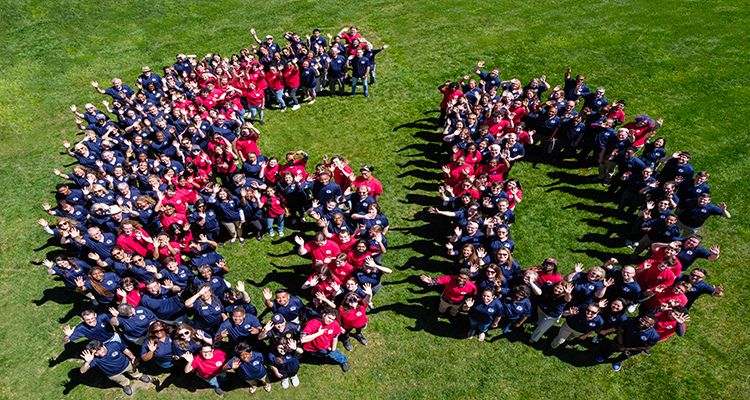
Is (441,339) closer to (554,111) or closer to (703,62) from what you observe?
(554,111)

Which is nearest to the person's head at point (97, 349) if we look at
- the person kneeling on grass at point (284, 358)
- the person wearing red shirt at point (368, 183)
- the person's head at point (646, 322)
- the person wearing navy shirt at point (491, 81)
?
the person kneeling on grass at point (284, 358)

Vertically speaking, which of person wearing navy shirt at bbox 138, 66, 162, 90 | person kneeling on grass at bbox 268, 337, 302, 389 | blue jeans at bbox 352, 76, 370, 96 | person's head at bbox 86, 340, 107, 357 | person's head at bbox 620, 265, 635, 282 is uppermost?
person wearing navy shirt at bbox 138, 66, 162, 90

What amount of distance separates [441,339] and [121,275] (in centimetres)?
752

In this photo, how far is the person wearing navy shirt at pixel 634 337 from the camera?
8.91m

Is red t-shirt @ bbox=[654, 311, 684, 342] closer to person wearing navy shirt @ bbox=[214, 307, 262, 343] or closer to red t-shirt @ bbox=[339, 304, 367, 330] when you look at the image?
red t-shirt @ bbox=[339, 304, 367, 330]

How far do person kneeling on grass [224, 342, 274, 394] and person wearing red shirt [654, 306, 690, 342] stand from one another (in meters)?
7.94

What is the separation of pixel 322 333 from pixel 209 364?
2.23m

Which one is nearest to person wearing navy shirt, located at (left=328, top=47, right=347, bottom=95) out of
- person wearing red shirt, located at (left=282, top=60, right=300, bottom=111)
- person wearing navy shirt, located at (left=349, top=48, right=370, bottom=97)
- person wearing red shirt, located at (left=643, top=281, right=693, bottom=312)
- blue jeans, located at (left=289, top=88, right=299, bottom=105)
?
person wearing navy shirt, located at (left=349, top=48, right=370, bottom=97)

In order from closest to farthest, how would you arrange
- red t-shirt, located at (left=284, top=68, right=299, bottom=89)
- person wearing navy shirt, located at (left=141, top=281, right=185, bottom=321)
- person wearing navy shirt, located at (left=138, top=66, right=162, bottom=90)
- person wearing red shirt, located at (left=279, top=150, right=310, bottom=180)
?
person wearing navy shirt, located at (left=141, top=281, right=185, bottom=321) < person wearing red shirt, located at (left=279, top=150, right=310, bottom=180) < person wearing navy shirt, located at (left=138, top=66, right=162, bottom=90) < red t-shirt, located at (left=284, top=68, right=299, bottom=89)

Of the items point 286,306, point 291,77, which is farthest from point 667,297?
point 291,77

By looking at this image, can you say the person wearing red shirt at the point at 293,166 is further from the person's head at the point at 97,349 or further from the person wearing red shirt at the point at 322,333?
the person's head at the point at 97,349

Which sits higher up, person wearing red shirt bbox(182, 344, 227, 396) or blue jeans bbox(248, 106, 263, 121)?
blue jeans bbox(248, 106, 263, 121)

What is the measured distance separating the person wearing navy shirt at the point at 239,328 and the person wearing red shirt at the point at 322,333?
0.98 meters

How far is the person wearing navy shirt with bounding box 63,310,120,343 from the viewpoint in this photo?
8.97m
